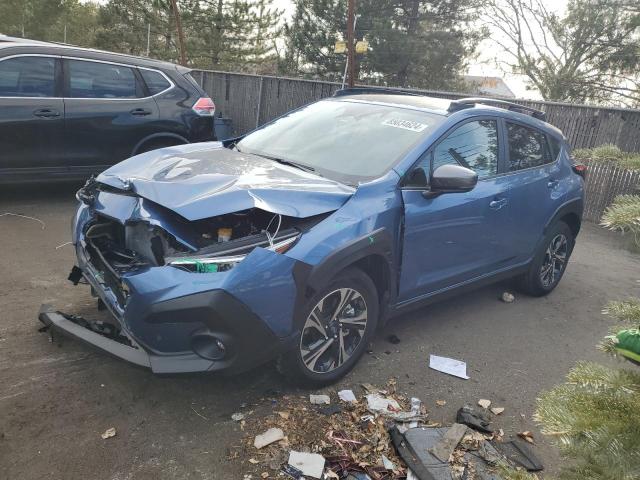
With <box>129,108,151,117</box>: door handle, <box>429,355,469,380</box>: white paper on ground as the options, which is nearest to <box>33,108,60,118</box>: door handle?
<box>129,108,151,117</box>: door handle

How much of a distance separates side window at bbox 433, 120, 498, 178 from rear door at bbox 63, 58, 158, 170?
433 centimetres

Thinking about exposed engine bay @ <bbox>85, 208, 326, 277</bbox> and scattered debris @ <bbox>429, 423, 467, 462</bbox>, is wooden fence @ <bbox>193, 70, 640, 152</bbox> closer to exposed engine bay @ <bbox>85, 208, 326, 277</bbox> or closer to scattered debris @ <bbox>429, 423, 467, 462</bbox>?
scattered debris @ <bbox>429, 423, 467, 462</bbox>

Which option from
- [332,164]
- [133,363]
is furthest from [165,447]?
[332,164]

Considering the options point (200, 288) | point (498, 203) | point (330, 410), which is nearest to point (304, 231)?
point (200, 288)

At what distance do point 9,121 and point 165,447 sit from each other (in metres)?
4.62

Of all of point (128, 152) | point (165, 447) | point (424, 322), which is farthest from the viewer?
point (128, 152)

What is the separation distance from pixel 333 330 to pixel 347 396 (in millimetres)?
412

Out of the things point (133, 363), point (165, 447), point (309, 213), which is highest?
point (309, 213)

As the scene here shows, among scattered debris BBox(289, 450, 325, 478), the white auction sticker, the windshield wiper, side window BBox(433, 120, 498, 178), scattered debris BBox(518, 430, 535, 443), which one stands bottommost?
scattered debris BBox(518, 430, 535, 443)

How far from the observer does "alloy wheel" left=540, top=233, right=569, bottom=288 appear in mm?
5398

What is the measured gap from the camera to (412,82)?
25156 mm

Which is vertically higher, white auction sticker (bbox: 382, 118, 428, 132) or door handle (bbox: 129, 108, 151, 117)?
white auction sticker (bbox: 382, 118, 428, 132)

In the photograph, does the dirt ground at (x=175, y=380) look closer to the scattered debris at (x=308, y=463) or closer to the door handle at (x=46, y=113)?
the scattered debris at (x=308, y=463)

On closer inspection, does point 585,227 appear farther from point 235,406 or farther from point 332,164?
point 235,406
